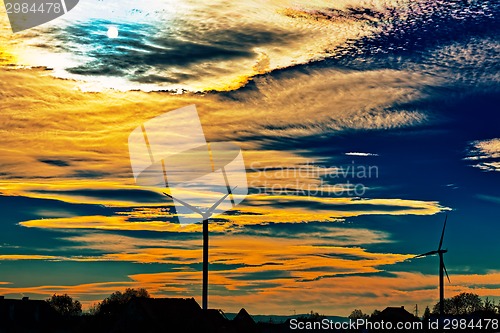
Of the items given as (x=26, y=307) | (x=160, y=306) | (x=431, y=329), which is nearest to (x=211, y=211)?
(x=160, y=306)

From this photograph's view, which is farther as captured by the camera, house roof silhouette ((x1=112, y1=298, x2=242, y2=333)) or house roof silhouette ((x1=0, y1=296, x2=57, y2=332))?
house roof silhouette ((x1=0, y1=296, x2=57, y2=332))

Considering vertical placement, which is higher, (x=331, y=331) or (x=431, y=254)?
(x=431, y=254)

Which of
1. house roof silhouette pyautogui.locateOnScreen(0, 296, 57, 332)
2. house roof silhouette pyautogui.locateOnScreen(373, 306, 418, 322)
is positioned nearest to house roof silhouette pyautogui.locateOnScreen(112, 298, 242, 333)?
house roof silhouette pyautogui.locateOnScreen(0, 296, 57, 332)

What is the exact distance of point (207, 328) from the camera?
365 ft

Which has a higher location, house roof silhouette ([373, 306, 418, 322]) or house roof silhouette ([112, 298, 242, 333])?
house roof silhouette ([112, 298, 242, 333])

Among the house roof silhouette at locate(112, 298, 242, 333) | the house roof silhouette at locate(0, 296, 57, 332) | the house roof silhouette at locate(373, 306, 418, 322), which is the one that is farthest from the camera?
the house roof silhouette at locate(373, 306, 418, 322)

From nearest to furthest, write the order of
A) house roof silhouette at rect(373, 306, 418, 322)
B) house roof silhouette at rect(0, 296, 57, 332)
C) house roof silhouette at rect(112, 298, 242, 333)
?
house roof silhouette at rect(112, 298, 242, 333)
house roof silhouette at rect(0, 296, 57, 332)
house roof silhouette at rect(373, 306, 418, 322)

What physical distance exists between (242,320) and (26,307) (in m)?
60.1

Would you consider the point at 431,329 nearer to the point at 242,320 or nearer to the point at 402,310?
the point at 402,310

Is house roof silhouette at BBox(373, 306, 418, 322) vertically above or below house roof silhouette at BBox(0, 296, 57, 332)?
below

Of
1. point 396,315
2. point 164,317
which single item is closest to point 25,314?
point 164,317

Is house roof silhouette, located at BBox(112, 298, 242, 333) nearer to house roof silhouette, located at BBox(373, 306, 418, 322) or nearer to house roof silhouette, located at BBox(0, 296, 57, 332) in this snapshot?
house roof silhouette, located at BBox(0, 296, 57, 332)

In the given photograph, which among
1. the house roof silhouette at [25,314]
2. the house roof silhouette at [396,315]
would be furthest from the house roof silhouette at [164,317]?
the house roof silhouette at [396,315]

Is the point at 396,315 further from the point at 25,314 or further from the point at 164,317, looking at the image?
the point at 25,314
